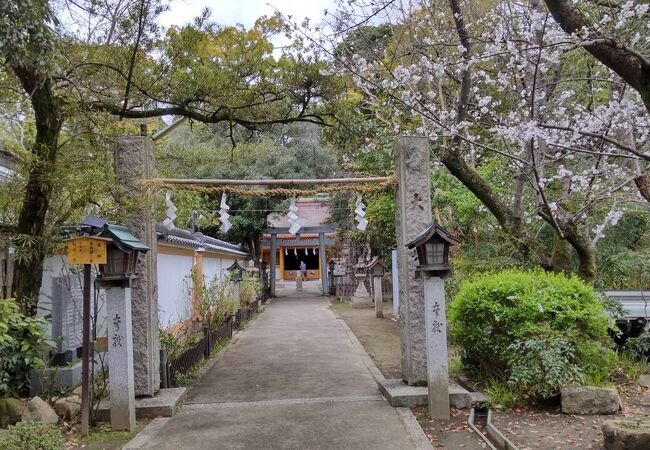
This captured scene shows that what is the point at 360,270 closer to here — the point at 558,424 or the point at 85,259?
the point at 558,424

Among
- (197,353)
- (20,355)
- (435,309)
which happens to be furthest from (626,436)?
(197,353)

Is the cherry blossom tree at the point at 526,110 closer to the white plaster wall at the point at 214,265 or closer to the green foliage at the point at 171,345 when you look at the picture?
the green foliage at the point at 171,345

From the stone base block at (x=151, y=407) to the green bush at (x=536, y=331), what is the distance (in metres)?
4.23

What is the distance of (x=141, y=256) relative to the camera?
670cm

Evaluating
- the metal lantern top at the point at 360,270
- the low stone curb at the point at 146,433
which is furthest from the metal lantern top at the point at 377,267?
the low stone curb at the point at 146,433

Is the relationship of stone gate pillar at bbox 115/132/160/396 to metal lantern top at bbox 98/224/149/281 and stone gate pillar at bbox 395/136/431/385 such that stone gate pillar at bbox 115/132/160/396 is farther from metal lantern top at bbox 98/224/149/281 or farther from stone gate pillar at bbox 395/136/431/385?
stone gate pillar at bbox 395/136/431/385

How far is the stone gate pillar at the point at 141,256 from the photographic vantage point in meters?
6.57

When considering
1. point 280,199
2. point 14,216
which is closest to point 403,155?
point 14,216

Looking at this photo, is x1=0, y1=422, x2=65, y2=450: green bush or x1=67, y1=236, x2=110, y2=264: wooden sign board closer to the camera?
x1=0, y1=422, x2=65, y2=450: green bush

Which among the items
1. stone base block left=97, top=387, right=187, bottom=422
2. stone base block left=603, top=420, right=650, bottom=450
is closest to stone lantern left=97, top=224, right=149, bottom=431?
stone base block left=97, top=387, right=187, bottom=422

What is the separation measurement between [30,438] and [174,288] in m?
8.76

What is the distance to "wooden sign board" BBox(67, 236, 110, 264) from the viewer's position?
17.8 feet

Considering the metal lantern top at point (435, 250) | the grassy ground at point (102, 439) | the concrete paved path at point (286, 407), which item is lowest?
the concrete paved path at point (286, 407)

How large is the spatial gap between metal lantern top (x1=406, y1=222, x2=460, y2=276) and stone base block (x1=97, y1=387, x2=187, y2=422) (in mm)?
3666
